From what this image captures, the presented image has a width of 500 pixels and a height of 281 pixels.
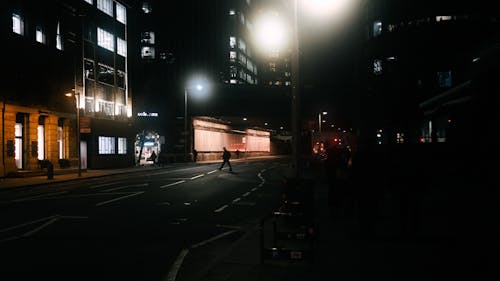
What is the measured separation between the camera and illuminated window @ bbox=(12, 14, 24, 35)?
3380cm

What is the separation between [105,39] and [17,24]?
13325mm

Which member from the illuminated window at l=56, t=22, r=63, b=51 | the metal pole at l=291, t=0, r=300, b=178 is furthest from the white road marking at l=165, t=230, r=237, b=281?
the illuminated window at l=56, t=22, r=63, b=51

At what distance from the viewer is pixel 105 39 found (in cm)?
4725

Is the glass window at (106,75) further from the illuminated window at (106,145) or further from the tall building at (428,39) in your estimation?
the tall building at (428,39)

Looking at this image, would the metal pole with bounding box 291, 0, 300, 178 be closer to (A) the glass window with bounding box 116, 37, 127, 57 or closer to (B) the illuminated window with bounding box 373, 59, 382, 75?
(A) the glass window with bounding box 116, 37, 127, 57

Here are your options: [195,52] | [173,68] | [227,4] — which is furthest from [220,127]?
[227,4]

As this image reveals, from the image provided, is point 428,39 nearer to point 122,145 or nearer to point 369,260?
point 122,145

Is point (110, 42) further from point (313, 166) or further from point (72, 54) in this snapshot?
point (313, 166)

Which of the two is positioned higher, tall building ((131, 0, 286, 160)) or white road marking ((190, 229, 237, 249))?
tall building ((131, 0, 286, 160))

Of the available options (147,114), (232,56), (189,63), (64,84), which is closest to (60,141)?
(64,84)

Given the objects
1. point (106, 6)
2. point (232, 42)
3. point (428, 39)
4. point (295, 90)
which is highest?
point (232, 42)

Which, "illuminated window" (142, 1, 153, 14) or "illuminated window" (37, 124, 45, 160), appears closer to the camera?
"illuminated window" (37, 124, 45, 160)

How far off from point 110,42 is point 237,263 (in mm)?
44061

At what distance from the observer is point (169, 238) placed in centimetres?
1069
